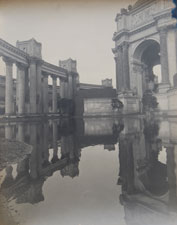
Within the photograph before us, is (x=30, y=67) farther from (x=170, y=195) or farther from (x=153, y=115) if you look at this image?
(x=170, y=195)

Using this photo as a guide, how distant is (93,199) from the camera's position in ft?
5.88

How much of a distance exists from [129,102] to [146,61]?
29.1 feet

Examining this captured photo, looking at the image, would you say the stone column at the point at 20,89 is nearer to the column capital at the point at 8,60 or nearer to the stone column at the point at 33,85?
the stone column at the point at 33,85

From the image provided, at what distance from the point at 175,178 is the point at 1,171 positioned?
2410mm

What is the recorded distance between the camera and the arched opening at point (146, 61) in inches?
741

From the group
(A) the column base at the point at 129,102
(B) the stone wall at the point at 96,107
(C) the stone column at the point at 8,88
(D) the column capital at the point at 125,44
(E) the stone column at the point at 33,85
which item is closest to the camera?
(E) the stone column at the point at 33,85

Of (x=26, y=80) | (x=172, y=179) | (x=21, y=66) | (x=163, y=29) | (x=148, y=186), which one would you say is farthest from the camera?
(x=26, y=80)

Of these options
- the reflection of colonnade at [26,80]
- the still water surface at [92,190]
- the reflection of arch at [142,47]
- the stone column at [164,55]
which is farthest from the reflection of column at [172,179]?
the reflection of arch at [142,47]

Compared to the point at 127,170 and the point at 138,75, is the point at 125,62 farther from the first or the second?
the point at 127,170

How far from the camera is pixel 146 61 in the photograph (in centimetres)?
2112

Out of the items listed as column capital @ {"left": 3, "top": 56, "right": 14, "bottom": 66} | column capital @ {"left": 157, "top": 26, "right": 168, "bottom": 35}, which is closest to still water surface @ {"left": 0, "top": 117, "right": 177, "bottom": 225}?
column capital @ {"left": 3, "top": 56, "right": 14, "bottom": 66}

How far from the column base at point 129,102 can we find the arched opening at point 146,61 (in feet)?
8.36

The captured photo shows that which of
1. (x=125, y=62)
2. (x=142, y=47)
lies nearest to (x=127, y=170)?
(x=125, y=62)

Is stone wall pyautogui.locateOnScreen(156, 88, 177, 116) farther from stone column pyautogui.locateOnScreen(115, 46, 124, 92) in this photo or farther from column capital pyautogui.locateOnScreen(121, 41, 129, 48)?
column capital pyautogui.locateOnScreen(121, 41, 129, 48)
